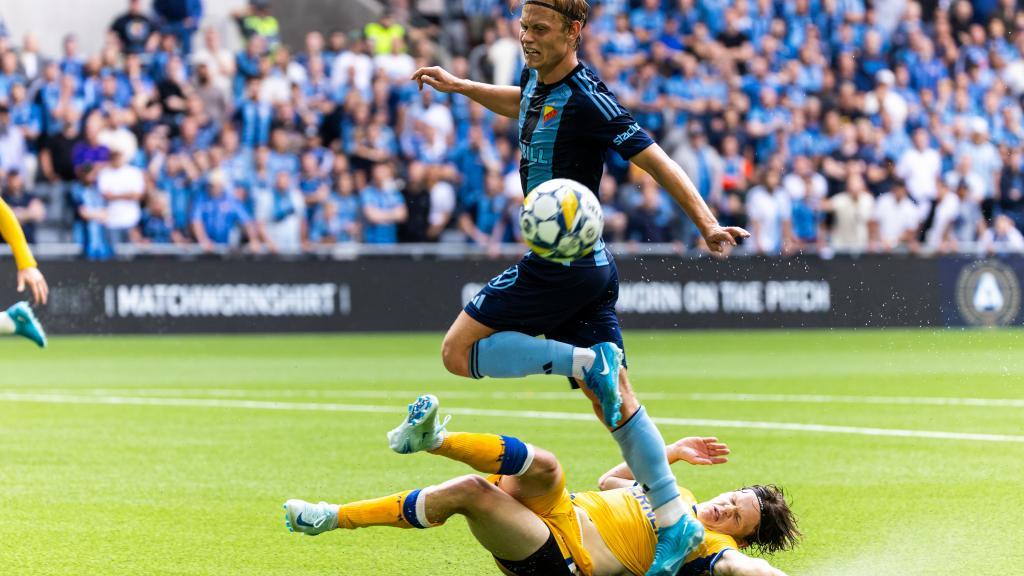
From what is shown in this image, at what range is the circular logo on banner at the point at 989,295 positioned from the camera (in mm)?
22109

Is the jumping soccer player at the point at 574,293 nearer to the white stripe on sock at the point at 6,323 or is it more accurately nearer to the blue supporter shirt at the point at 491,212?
the white stripe on sock at the point at 6,323

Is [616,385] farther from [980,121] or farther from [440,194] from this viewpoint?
[980,121]

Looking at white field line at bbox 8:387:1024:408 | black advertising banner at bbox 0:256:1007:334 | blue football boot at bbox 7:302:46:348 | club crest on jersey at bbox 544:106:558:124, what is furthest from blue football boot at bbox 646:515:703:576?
black advertising banner at bbox 0:256:1007:334

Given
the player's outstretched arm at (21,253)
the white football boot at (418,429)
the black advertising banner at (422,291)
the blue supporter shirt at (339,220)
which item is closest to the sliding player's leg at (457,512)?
the white football boot at (418,429)

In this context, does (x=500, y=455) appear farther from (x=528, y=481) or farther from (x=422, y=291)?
(x=422, y=291)

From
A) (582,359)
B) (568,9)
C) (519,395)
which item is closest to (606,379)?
(582,359)

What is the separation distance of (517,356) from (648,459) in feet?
2.44

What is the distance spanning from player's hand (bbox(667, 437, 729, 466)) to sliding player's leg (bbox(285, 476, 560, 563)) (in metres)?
1.01

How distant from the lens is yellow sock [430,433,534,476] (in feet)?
21.8

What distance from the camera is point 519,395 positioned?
1484 centimetres

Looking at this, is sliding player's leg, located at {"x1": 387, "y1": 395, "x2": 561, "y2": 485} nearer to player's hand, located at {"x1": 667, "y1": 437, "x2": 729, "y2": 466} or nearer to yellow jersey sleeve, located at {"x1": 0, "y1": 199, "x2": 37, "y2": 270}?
player's hand, located at {"x1": 667, "y1": 437, "x2": 729, "y2": 466}

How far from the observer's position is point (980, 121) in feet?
79.3

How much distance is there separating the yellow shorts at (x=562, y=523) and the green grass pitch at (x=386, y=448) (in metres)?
0.77

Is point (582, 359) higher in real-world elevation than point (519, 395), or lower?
higher
